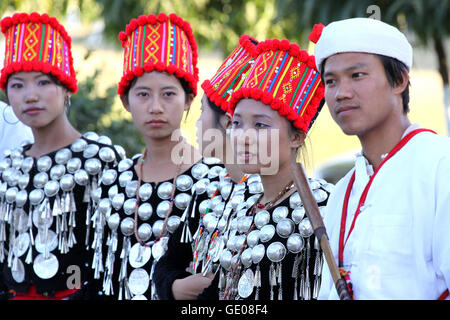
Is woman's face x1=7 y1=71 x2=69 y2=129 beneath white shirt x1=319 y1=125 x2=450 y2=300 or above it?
above

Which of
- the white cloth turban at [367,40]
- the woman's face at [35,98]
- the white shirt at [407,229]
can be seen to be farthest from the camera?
the woman's face at [35,98]

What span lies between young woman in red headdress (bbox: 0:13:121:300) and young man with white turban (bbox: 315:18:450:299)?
1693 mm

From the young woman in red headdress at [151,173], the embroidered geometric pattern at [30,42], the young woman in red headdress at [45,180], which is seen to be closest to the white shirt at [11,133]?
the young woman in red headdress at [45,180]

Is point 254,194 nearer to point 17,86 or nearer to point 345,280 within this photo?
point 345,280

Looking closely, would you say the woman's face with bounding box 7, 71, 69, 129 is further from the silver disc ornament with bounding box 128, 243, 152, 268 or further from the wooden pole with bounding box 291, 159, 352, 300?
the wooden pole with bounding box 291, 159, 352, 300

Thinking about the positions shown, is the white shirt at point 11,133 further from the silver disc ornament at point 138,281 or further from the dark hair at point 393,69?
the dark hair at point 393,69

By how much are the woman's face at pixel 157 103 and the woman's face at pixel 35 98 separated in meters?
0.53

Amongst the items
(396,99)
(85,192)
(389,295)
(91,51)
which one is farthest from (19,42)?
(389,295)

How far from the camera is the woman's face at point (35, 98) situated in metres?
3.97

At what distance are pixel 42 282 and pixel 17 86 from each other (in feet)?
3.44

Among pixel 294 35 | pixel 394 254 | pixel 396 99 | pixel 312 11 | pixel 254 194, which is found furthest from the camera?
pixel 294 35

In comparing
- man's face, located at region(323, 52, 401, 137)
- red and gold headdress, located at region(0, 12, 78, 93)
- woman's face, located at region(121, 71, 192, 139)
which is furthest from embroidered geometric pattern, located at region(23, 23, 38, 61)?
man's face, located at region(323, 52, 401, 137)

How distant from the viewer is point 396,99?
241 centimetres

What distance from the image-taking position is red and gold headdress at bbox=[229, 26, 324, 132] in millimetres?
2951
